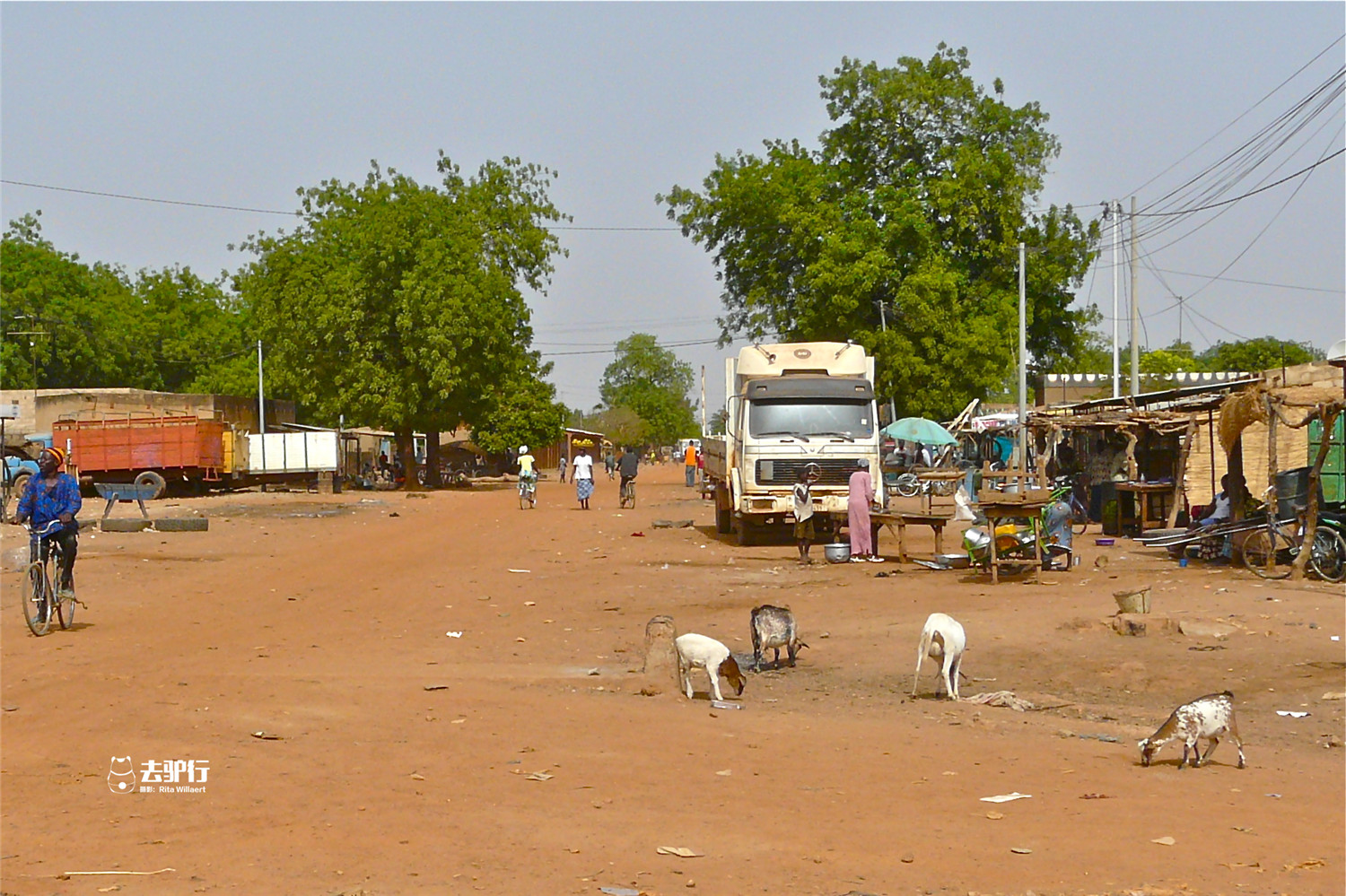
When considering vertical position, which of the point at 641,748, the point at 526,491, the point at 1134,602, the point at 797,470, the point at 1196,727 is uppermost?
the point at 797,470

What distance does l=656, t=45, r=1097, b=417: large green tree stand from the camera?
43656 millimetres

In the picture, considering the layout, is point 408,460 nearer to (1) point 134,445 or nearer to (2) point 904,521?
(1) point 134,445

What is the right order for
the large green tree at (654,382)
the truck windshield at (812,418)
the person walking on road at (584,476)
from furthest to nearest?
1. the large green tree at (654,382)
2. the person walking on road at (584,476)
3. the truck windshield at (812,418)

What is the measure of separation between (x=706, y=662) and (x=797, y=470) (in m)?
13.4

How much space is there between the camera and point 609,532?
2733 centimetres

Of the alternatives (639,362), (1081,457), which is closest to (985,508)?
(1081,457)

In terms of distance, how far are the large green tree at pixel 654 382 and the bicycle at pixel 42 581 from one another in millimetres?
131641

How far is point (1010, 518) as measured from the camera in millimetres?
17688

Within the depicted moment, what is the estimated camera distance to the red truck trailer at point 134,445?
145 ft

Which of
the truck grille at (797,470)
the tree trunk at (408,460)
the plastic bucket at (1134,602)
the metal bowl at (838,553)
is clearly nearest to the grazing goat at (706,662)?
the plastic bucket at (1134,602)

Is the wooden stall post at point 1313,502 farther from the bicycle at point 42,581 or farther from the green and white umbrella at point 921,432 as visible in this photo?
the green and white umbrella at point 921,432

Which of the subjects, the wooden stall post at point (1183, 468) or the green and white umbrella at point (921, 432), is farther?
the green and white umbrella at point (921, 432)

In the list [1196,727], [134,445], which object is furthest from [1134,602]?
[134,445]

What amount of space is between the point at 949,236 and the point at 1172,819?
132 ft
